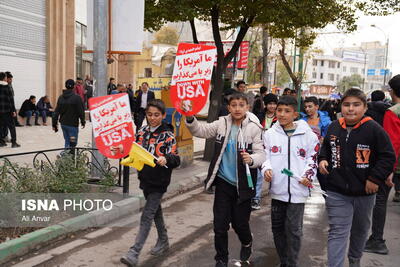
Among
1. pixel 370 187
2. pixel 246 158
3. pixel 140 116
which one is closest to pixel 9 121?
pixel 140 116

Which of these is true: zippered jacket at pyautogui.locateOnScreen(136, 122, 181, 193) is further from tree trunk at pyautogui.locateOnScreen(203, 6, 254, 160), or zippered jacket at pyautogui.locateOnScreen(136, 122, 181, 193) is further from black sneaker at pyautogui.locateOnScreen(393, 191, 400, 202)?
tree trunk at pyautogui.locateOnScreen(203, 6, 254, 160)

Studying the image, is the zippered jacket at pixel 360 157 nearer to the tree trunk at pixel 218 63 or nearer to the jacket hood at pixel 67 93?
the jacket hood at pixel 67 93

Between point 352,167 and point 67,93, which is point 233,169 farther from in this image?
point 67,93

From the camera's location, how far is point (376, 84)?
5310 inches

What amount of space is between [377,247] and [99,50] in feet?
16.5

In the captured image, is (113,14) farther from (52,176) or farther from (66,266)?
(66,266)

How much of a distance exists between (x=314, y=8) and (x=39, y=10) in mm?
11724

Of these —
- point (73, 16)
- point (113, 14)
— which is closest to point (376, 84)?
point (73, 16)

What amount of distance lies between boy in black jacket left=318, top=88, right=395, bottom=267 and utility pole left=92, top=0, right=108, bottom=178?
4.15 meters

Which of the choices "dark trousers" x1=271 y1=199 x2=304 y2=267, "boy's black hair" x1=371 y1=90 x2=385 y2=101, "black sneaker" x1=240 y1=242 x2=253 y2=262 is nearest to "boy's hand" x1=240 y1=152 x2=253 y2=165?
"dark trousers" x1=271 y1=199 x2=304 y2=267

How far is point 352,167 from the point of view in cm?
361

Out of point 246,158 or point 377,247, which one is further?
point 377,247

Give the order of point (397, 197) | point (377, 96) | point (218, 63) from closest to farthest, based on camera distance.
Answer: point (377, 96) → point (397, 197) → point (218, 63)

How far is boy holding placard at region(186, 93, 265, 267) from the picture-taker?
13.0 ft
